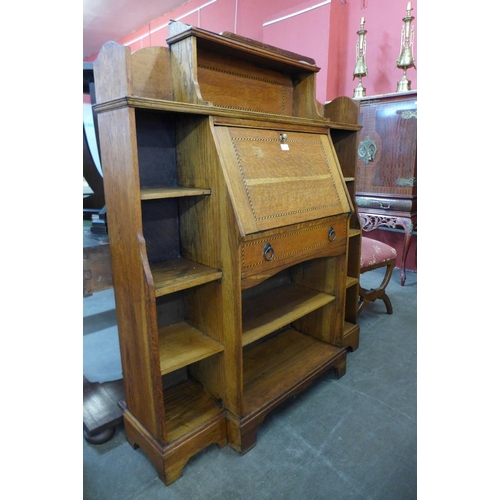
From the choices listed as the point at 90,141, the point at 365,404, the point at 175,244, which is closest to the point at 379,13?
the point at 90,141

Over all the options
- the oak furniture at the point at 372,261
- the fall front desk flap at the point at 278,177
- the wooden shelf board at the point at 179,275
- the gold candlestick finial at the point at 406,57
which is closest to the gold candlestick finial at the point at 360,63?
the gold candlestick finial at the point at 406,57

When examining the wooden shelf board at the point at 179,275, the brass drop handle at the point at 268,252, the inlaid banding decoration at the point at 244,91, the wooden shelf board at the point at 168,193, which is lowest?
the wooden shelf board at the point at 179,275

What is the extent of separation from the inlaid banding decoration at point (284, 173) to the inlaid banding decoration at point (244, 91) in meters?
0.25

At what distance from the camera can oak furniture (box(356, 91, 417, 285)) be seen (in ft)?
10.4

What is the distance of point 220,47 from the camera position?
159cm

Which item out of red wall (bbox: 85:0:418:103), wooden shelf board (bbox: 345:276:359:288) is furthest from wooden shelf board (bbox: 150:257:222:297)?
red wall (bbox: 85:0:418:103)

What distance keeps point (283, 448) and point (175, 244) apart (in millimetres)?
1020

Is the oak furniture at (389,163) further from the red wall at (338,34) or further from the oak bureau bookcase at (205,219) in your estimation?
the oak bureau bookcase at (205,219)

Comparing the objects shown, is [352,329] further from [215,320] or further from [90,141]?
[90,141]

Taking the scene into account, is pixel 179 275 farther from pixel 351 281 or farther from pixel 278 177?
pixel 351 281

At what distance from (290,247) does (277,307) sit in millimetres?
462

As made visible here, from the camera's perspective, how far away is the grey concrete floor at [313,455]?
141cm

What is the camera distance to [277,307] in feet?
6.42

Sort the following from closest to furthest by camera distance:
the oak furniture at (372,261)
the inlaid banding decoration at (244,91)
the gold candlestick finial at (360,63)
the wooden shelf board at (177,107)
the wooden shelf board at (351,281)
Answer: the wooden shelf board at (177,107), the inlaid banding decoration at (244,91), the wooden shelf board at (351,281), the oak furniture at (372,261), the gold candlestick finial at (360,63)
